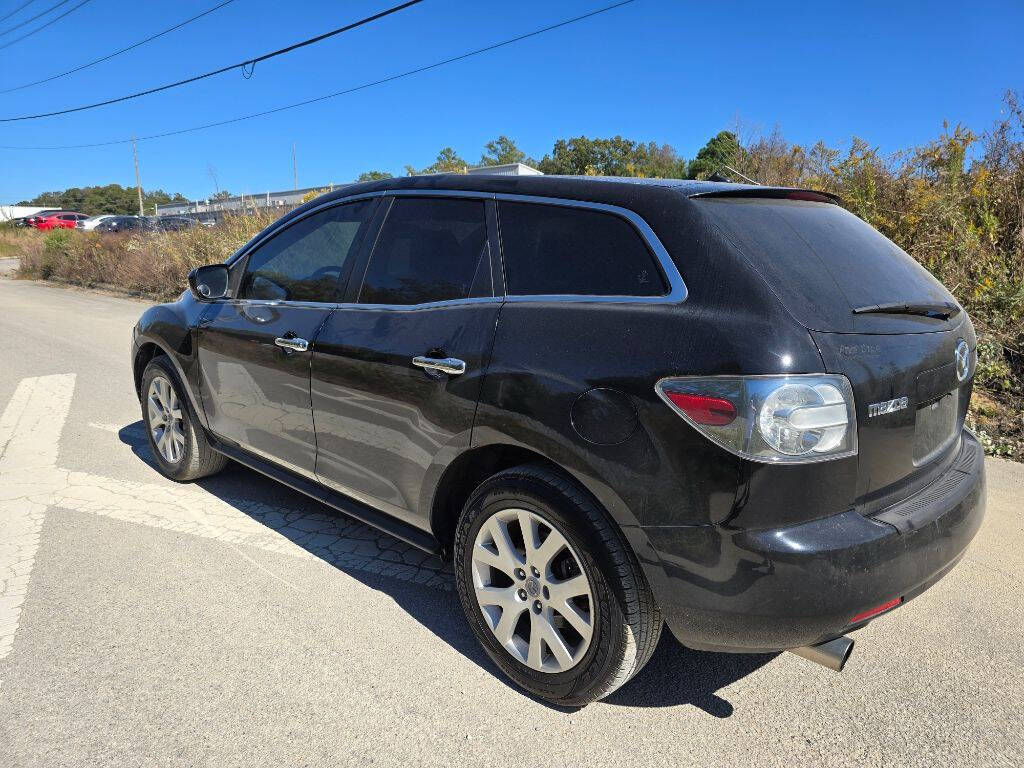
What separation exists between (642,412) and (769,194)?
109 cm

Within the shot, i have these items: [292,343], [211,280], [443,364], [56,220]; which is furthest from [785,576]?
[56,220]

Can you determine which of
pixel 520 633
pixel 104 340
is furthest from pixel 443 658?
pixel 104 340

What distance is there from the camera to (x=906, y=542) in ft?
6.97

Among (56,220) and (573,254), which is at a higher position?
(56,220)

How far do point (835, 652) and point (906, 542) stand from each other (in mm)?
383

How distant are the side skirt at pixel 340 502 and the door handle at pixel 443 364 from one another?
712mm

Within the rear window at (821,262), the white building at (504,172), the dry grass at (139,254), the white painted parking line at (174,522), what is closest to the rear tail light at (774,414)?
the rear window at (821,262)

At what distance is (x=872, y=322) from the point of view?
2.19 m

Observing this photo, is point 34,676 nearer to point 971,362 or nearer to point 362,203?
point 362,203

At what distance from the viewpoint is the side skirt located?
2.95 meters

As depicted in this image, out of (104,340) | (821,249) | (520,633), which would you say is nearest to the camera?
(821,249)

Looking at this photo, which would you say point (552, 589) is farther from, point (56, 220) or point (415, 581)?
point (56, 220)

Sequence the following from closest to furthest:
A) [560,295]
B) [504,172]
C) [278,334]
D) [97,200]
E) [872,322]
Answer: [872,322], [560,295], [504,172], [278,334], [97,200]

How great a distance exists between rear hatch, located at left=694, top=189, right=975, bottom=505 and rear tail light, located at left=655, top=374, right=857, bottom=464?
0.26ft
